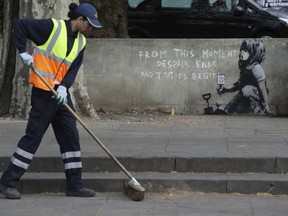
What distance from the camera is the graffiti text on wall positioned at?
1073cm

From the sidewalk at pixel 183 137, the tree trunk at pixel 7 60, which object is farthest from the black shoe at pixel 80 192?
the tree trunk at pixel 7 60

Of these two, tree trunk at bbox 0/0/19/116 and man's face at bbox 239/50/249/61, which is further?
man's face at bbox 239/50/249/61

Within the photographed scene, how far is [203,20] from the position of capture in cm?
1531

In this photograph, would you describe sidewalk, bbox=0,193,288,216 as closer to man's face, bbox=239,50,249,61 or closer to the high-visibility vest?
the high-visibility vest

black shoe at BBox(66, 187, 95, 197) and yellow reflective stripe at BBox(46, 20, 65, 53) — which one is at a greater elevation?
yellow reflective stripe at BBox(46, 20, 65, 53)

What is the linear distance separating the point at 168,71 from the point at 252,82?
1376 mm

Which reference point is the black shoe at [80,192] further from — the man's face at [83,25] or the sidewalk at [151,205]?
the man's face at [83,25]

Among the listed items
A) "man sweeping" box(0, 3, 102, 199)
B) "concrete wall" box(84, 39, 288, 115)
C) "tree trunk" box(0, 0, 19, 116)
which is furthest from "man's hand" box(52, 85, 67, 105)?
"concrete wall" box(84, 39, 288, 115)

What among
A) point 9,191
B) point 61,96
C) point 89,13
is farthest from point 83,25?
point 9,191

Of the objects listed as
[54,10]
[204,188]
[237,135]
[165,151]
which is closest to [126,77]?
[54,10]

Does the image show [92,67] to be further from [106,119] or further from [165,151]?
[165,151]

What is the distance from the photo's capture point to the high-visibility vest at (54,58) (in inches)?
256

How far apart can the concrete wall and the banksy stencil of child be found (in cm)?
9

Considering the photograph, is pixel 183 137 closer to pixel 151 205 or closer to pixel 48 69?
pixel 151 205
